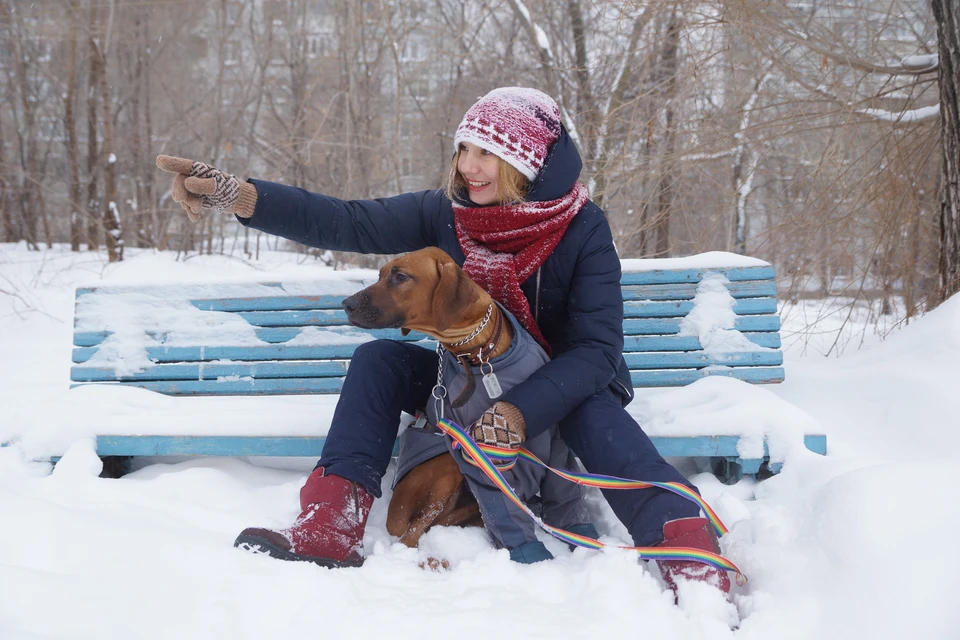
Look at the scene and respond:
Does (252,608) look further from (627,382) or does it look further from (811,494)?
(811,494)

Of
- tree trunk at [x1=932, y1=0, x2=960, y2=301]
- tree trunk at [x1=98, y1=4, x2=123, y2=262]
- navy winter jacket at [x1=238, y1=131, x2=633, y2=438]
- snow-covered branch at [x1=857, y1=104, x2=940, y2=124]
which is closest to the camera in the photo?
navy winter jacket at [x1=238, y1=131, x2=633, y2=438]

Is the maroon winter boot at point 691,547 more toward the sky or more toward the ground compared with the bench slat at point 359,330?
more toward the ground

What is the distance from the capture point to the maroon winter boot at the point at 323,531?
1.84 meters

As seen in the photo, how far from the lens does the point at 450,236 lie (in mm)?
2562

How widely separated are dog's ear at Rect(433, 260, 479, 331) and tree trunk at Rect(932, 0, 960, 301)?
282cm

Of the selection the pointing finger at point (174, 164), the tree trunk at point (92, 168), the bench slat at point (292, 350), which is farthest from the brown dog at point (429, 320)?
the tree trunk at point (92, 168)

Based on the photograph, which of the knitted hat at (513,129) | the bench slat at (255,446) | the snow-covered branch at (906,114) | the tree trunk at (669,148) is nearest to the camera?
the knitted hat at (513,129)

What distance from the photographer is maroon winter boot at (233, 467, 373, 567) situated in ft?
6.05

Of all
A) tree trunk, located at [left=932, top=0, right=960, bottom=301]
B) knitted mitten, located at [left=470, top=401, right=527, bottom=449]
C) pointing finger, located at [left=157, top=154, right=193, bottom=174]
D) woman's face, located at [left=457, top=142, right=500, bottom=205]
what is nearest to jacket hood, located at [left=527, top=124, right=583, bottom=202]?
woman's face, located at [left=457, top=142, right=500, bottom=205]

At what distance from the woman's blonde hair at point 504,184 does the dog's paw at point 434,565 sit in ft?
3.88

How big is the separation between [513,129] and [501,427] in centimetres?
97

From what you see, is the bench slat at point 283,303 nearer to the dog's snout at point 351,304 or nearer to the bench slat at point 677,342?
the dog's snout at point 351,304

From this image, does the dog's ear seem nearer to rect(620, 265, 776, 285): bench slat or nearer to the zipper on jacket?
the zipper on jacket

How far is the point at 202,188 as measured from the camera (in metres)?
2.08
